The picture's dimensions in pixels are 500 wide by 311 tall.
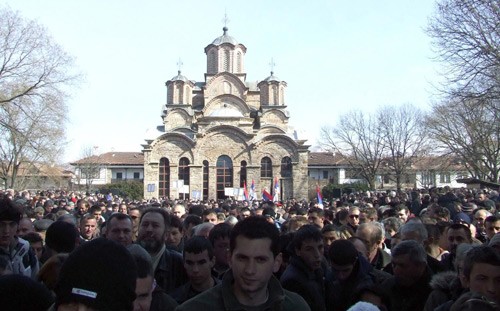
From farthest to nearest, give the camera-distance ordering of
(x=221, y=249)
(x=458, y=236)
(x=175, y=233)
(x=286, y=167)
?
(x=286, y=167)
(x=175, y=233)
(x=458, y=236)
(x=221, y=249)

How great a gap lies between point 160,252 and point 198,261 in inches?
34.0

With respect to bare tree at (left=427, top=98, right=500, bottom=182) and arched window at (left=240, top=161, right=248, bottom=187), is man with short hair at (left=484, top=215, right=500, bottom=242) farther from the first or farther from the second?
arched window at (left=240, top=161, right=248, bottom=187)

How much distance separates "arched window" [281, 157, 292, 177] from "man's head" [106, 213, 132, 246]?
46459 mm

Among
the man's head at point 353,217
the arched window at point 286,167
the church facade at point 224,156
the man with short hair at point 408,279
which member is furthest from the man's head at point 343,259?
the arched window at point 286,167

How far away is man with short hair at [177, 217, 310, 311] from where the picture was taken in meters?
3.20

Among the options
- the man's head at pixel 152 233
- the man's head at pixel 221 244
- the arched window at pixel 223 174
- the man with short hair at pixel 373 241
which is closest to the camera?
the man's head at pixel 152 233

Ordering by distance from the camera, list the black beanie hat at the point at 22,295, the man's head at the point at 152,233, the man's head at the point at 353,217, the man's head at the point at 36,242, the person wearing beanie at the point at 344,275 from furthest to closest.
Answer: the man's head at the point at 353,217 < the man's head at the point at 36,242 < the man's head at the point at 152,233 < the person wearing beanie at the point at 344,275 < the black beanie hat at the point at 22,295

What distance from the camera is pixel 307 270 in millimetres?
5293

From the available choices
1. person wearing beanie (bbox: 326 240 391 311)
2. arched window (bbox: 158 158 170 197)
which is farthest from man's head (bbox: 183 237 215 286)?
arched window (bbox: 158 158 170 197)

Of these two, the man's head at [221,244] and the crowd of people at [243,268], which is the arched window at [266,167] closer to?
the crowd of people at [243,268]

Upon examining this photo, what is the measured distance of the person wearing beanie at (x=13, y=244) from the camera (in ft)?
17.6

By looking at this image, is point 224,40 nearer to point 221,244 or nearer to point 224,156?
point 224,156

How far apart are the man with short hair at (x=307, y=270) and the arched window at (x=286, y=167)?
46782mm

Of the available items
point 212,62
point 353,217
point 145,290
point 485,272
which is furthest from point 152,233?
point 212,62
